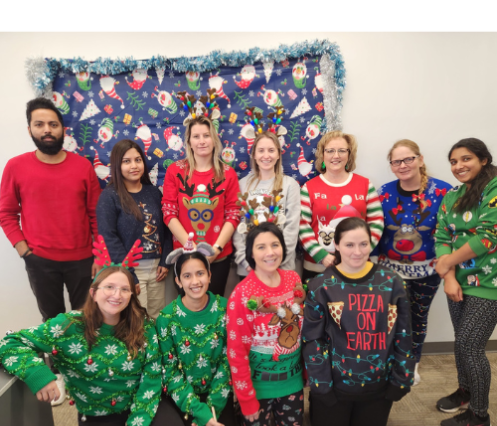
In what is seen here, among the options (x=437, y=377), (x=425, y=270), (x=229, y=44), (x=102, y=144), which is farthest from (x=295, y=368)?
(x=229, y=44)

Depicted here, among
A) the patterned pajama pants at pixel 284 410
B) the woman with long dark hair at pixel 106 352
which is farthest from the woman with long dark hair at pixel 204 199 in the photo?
the patterned pajama pants at pixel 284 410

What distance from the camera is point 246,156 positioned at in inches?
97.7

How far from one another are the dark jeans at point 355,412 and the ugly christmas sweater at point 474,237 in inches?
31.2

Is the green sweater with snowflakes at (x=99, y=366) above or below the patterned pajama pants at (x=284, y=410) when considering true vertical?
above

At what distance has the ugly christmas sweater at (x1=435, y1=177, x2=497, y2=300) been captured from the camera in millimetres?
1688

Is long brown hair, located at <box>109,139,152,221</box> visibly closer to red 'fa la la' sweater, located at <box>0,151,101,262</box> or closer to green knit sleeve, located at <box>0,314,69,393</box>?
red 'fa la la' sweater, located at <box>0,151,101,262</box>

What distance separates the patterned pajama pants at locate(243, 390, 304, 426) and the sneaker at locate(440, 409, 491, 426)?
905mm

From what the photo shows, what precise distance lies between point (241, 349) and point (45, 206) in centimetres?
155

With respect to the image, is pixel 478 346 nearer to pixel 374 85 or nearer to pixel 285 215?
pixel 285 215

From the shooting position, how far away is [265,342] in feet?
5.33

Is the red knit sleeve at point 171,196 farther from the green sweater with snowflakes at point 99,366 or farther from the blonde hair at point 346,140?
the blonde hair at point 346,140

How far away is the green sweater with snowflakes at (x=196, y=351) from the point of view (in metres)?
1.60

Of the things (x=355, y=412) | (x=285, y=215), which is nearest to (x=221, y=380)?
(x=355, y=412)

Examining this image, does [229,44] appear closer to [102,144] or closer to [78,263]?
[102,144]
